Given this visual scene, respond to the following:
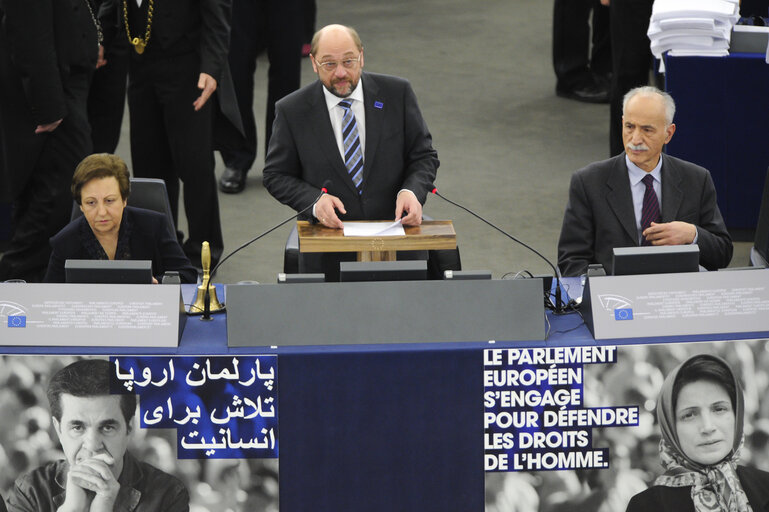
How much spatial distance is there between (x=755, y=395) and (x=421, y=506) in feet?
3.31

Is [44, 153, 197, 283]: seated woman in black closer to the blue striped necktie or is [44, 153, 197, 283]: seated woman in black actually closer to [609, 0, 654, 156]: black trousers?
the blue striped necktie

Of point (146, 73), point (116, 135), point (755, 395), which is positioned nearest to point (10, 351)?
point (755, 395)

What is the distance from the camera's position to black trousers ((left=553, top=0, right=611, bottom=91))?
9141 millimetres

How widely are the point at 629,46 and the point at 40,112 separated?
10.4 ft

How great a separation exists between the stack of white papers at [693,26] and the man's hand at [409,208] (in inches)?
87.9

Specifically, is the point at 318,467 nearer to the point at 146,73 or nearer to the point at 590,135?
the point at 146,73

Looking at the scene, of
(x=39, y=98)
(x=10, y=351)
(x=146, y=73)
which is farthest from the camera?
(x=146, y=73)

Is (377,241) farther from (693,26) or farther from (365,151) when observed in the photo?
(693,26)

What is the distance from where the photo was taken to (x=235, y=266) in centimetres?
649

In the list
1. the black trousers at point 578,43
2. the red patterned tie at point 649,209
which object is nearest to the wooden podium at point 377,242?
the red patterned tie at point 649,209

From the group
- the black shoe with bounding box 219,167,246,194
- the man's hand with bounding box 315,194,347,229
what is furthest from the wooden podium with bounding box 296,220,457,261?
the black shoe with bounding box 219,167,246,194

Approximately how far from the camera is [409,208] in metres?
4.43

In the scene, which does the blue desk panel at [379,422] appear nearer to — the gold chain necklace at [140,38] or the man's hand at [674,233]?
the man's hand at [674,233]

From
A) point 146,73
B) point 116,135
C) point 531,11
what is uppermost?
point 146,73
